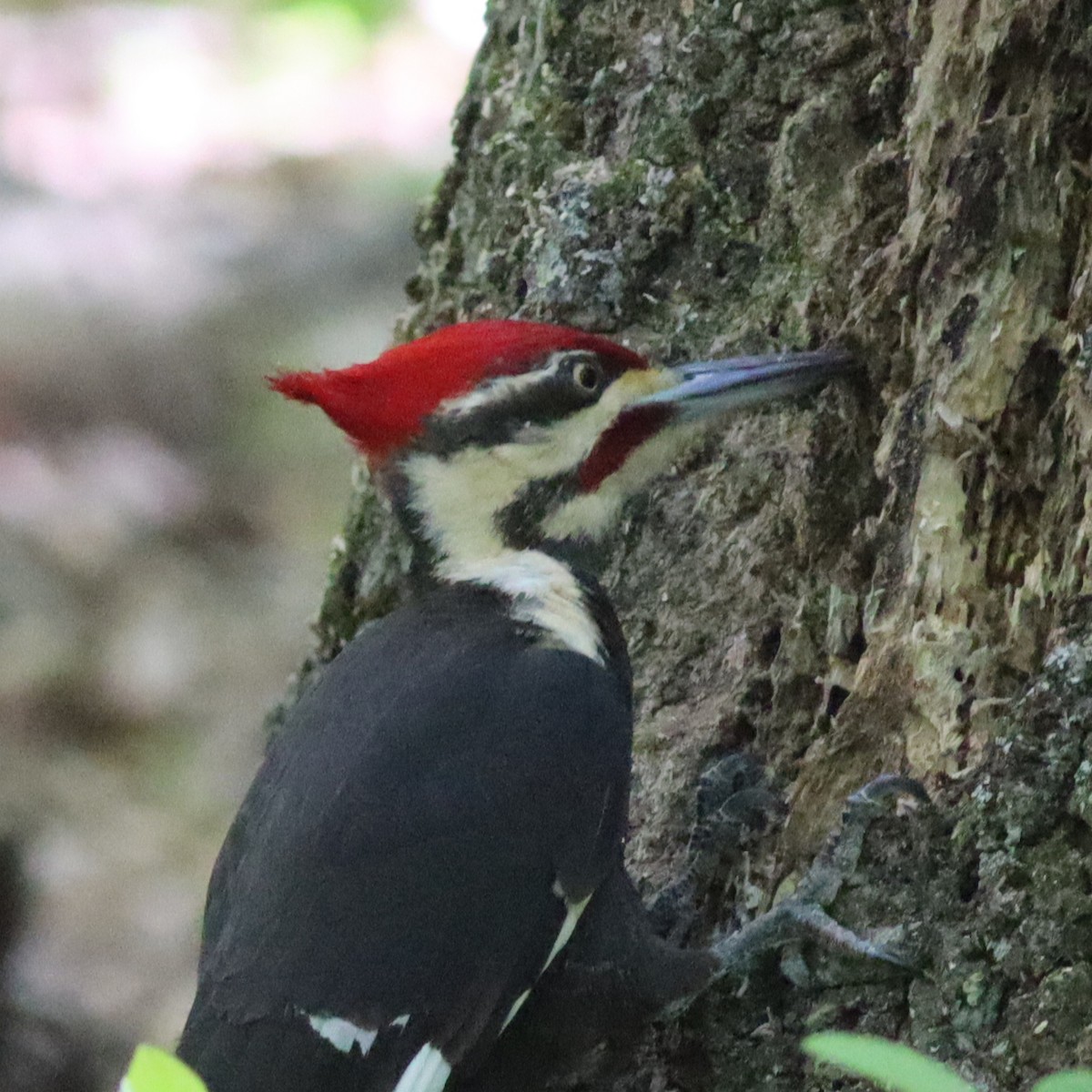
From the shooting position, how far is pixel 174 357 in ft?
18.1

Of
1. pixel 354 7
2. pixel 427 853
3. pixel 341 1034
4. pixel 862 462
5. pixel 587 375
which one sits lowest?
pixel 341 1034

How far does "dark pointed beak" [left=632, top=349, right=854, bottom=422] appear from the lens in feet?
6.78

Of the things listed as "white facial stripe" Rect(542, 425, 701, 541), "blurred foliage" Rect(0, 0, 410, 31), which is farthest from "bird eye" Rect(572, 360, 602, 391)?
"blurred foliage" Rect(0, 0, 410, 31)

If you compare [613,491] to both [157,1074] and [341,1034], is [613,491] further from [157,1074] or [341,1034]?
[157,1074]

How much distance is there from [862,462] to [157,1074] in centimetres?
130

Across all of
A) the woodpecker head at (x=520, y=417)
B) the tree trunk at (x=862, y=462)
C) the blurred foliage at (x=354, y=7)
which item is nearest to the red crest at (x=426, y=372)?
the woodpecker head at (x=520, y=417)

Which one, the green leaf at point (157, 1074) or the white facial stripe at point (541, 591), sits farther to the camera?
the white facial stripe at point (541, 591)

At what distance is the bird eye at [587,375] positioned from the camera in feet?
6.97

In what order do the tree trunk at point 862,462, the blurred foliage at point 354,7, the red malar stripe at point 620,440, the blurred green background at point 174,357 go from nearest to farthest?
the tree trunk at point 862,462, the red malar stripe at point 620,440, the blurred green background at point 174,357, the blurred foliage at point 354,7

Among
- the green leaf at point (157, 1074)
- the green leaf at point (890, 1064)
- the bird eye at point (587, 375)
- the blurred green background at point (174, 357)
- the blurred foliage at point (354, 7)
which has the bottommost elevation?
the blurred green background at point (174, 357)

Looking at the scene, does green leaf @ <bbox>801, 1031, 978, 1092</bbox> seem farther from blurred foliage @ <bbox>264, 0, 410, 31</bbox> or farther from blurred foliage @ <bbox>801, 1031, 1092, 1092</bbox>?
blurred foliage @ <bbox>264, 0, 410, 31</bbox>

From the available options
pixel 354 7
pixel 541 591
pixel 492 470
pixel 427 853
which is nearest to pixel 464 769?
pixel 427 853

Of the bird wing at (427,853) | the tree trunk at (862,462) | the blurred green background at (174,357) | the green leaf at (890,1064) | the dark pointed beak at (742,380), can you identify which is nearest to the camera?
the green leaf at (890,1064)

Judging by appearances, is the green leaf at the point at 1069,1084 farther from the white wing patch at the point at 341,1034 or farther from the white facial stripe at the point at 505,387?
the white facial stripe at the point at 505,387
